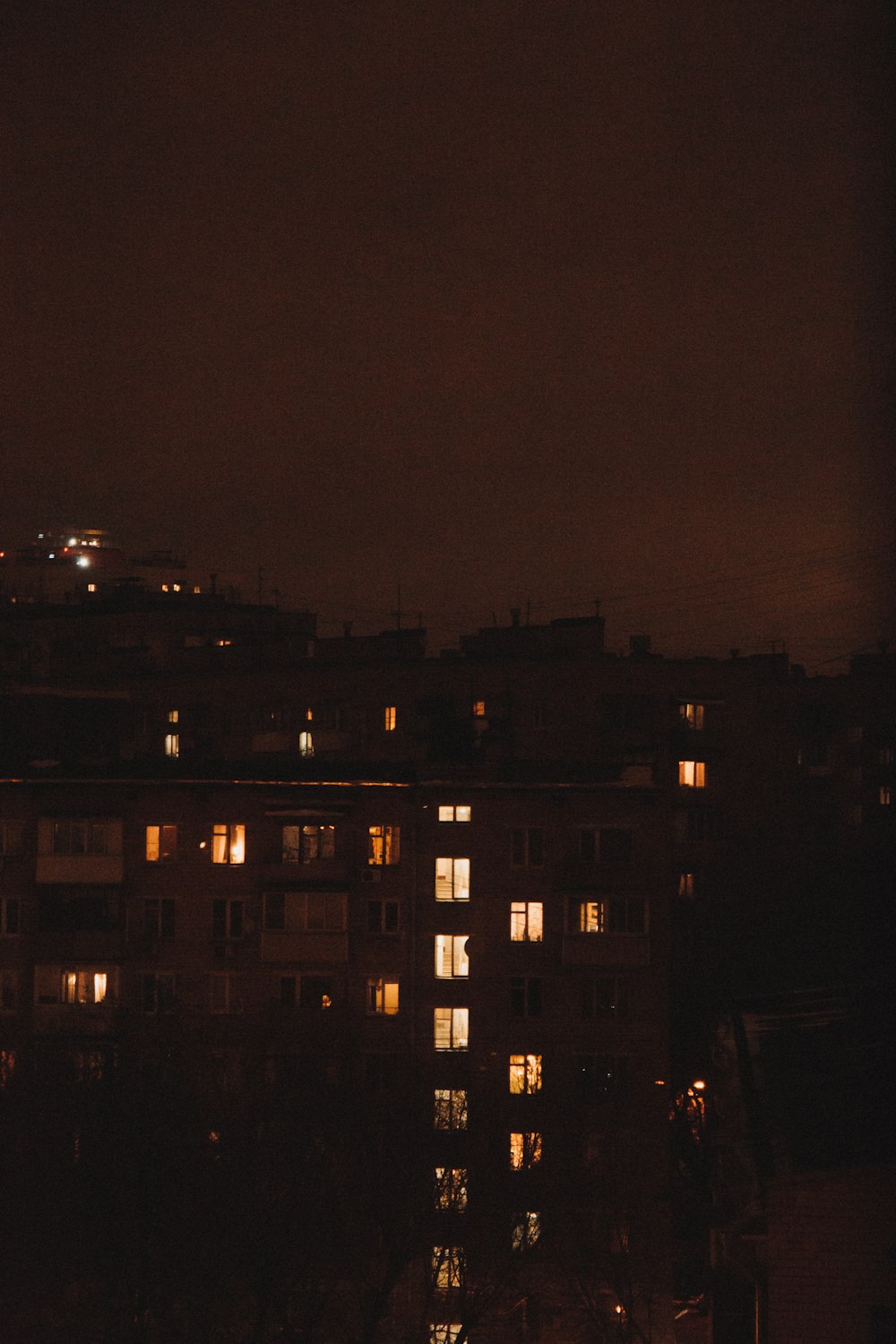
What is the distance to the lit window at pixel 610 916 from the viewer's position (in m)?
11.4

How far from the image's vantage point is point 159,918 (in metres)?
12.0

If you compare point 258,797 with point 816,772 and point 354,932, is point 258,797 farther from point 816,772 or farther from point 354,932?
point 816,772

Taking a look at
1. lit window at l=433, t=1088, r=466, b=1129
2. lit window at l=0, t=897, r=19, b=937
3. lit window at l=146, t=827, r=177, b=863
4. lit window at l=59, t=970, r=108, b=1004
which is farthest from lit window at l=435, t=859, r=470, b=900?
lit window at l=0, t=897, r=19, b=937

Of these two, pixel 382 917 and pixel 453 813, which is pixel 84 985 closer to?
pixel 382 917

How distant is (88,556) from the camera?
36000mm

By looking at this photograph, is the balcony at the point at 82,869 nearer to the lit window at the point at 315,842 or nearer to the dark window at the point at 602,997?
the lit window at the point at 315,842

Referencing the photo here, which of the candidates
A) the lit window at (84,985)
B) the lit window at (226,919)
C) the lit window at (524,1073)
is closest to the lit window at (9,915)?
the lit window at (84,985)

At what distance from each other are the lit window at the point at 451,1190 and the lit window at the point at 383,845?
8.66ft

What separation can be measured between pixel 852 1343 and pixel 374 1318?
17.3 ft

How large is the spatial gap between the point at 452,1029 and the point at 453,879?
1.05 meters

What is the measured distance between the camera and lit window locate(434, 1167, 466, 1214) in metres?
9.32

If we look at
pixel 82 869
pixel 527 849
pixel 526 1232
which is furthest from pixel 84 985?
pixel 526 1232

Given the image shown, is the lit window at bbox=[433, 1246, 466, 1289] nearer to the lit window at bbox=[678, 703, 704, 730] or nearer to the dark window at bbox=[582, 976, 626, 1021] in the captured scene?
the dark window at bbox=[582, 976, 626, 1021]

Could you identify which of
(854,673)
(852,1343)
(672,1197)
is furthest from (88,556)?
(852,1343)
